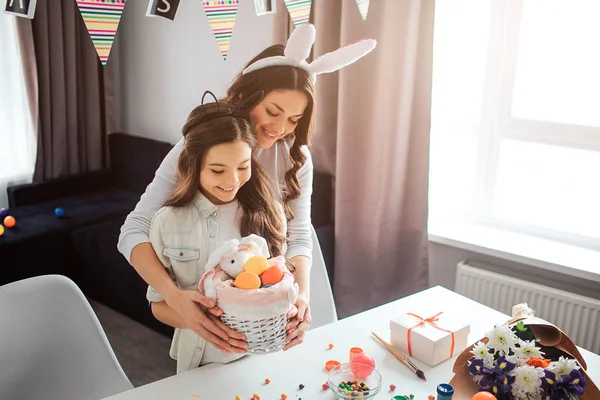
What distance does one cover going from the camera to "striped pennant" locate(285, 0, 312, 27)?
156 centimetres

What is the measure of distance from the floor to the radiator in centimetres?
121

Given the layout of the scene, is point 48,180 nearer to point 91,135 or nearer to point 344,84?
point 91,135

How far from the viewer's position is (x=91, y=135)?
3.21 metres

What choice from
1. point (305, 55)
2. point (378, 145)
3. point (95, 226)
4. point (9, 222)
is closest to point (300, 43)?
point (305, 55)

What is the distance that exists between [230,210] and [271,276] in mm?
205

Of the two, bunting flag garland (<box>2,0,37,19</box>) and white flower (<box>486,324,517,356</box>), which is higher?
bunting flag garland (<box>2,0,37,19</box>)

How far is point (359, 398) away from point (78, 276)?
2.00 meters

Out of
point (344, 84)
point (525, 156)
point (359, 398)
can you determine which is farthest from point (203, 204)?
point (525, 156)

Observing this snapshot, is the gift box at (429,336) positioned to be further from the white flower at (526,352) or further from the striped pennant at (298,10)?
the striped pennant at (298,10)

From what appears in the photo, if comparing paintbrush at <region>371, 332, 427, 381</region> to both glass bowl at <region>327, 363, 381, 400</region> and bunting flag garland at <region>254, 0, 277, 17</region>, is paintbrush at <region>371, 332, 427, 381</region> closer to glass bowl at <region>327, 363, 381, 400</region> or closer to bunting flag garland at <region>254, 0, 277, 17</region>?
glass bowl at <region>327, 363, 381, 400</region>

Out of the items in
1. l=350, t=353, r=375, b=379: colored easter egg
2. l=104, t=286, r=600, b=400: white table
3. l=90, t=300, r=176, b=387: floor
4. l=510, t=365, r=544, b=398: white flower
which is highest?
l=510, t=365, r=544, b=398: white flower

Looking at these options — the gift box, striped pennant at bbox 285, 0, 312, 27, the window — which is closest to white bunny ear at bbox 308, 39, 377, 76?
striped pennant at bbox 285, 0, 312, 27

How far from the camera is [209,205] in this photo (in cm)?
125

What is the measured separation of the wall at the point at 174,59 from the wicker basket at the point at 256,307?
128 cm
